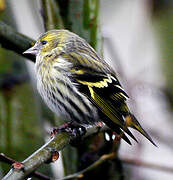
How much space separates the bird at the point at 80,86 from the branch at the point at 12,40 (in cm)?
5

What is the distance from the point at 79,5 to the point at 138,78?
2.53ft

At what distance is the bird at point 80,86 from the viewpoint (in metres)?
2.82

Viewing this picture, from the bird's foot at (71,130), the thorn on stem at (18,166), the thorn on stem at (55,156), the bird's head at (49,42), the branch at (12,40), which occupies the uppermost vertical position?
the branch at (12,40)

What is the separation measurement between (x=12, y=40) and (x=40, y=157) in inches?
38.4

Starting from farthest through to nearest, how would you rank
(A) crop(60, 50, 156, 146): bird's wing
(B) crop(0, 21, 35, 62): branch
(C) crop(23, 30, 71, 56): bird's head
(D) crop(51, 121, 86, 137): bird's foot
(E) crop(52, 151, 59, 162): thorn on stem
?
(C) crop(23, 30, 71, 56): bird's head
(A) crop(60, 50, 156, 146): bird's wing
(B) crop(0, 21, 35, 62): branch
(D) crop(51, 121, 86, 137): bird's foot
(E) crop(52, 151, 59, 162): thorn on stem

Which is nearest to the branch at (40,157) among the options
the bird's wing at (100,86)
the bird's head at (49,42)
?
the bird's wing at (100,86)

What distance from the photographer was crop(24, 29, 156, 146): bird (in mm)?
2818

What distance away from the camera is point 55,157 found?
78.5 inches

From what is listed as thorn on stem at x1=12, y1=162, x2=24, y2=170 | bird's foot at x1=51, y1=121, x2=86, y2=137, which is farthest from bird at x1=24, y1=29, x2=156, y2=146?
thorn on stem at x1=12, y1=162, x2=24, y2=170

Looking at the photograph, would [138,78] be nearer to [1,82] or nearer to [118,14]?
[1,82]

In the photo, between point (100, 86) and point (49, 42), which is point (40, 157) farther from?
point (49, 42)

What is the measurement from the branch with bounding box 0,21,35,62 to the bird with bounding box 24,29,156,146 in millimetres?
46

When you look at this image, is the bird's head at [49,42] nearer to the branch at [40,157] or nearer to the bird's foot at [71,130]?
the bird's foot at [71,130]

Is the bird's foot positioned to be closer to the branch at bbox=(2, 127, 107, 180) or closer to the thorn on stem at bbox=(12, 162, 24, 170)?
the branch at bbox=(2, 127, 107, 180)
